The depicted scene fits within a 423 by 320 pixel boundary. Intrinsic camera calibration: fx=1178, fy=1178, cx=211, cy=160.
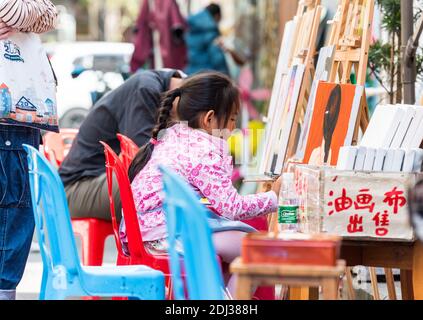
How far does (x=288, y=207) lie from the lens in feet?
14.8

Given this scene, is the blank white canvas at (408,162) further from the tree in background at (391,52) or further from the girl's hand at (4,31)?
the tree in background at (391,52)

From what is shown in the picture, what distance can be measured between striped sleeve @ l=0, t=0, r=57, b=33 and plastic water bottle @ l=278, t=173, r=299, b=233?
1.31 meters

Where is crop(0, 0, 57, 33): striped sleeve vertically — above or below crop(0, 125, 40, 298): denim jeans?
above

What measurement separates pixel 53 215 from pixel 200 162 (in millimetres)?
880

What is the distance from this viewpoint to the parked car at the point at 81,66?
577 inches

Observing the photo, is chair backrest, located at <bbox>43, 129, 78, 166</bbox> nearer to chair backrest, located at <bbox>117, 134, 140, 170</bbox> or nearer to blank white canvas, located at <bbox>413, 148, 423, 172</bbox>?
chair backrest, located at <bbox>117, 134, 140, 170</bbox>

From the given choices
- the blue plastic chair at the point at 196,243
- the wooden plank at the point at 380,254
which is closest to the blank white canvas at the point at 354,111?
the wooden plank at the point at 380,254

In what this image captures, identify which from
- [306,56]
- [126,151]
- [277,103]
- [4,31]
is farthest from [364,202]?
[277,103]

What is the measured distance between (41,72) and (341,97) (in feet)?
4.38

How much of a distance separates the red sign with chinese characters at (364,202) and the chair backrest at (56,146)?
3239 mm

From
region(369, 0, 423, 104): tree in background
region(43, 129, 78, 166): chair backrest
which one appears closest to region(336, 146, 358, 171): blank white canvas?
region(369, 0, 423, 104): tree in background

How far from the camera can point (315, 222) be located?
4.37m

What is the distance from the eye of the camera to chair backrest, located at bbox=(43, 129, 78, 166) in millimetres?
7312
